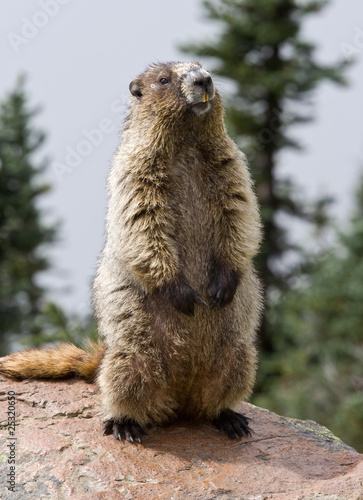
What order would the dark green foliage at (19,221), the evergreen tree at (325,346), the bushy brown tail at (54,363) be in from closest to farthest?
the bushy brown tail at (54,363) → the dark green foliage at (19,221) → the evergreen tree at (325,346)

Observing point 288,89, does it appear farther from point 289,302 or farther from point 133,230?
point 133,230

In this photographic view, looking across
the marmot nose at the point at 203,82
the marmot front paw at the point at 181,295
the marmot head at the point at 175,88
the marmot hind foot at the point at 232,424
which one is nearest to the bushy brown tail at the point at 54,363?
the marmot front paw at the point at 181,295

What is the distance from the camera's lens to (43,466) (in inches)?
216

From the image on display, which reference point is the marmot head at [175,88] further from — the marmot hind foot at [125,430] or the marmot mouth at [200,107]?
the marmot hind foot at [125,430]

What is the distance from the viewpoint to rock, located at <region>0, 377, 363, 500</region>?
527 cm

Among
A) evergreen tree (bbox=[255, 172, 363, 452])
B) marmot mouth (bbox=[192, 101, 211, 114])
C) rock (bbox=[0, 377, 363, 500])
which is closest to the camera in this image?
rock (bbox=[0, 377, 363, 500])

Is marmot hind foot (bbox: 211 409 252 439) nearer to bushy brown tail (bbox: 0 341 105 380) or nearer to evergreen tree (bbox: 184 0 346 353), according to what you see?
bushy brown tail (bbox: 0 341 105 380)

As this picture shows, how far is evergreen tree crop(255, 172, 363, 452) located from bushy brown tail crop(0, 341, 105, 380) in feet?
50.4

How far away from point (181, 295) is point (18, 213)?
46.5ft

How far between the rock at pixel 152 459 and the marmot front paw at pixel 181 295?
48.7 inches

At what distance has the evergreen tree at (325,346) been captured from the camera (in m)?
22.6

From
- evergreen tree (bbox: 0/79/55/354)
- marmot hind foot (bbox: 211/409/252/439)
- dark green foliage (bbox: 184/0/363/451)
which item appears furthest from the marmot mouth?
evergreen tree (bbox: 0/79/55/354)

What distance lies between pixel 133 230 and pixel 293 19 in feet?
50.8

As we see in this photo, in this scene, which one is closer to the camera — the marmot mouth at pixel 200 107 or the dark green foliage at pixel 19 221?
the marmot mouth at pixel 200 107
